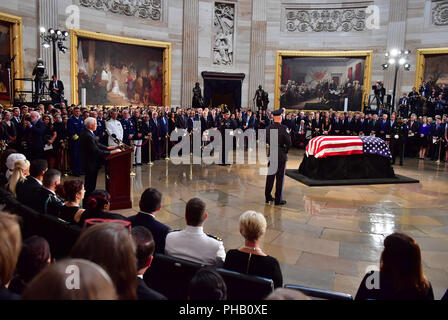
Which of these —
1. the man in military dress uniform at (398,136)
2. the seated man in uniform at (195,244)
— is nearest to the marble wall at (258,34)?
the man in military dress uniform at (398,136)

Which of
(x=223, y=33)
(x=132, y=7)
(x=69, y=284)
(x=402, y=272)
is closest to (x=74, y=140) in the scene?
(x=402, y=272)

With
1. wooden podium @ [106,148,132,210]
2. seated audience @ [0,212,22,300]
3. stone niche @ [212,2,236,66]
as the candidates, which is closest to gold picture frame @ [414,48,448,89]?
stone niche @ [212,2,236,66]

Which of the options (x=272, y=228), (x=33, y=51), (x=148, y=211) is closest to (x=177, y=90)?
(x=33, y=51)

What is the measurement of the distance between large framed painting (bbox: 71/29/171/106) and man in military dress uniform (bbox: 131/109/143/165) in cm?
586

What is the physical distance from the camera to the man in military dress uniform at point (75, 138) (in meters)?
10.2

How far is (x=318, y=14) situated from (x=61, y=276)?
2429cm

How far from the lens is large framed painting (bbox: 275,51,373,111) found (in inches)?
869

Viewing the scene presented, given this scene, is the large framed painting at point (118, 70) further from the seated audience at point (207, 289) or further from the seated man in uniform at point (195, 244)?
the seated audience at point (207, 289)

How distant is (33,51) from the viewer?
1588 cm

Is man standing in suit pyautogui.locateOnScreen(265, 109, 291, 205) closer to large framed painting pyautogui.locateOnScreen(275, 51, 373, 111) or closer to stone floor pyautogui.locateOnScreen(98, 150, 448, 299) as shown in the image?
stone floor pyautogui.locateOnScreen(98, 150, 448, 299)

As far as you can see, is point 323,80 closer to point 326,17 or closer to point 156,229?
point 326,17
